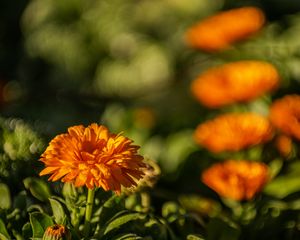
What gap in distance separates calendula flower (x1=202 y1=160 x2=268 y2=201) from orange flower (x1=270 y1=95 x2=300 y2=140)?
18 centimetres

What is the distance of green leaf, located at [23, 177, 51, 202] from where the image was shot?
1.49m

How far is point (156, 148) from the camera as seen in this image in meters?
2.19

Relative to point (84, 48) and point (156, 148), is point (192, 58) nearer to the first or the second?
point (84, 48)

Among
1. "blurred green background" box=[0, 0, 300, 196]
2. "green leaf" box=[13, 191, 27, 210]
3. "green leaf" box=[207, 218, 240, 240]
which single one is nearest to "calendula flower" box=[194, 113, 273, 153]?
"green leaf" box=[207, 218, 240, 240]

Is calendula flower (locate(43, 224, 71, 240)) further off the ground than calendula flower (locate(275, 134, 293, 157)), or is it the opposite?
calendula flower (locate(43, 224, 71, 240))

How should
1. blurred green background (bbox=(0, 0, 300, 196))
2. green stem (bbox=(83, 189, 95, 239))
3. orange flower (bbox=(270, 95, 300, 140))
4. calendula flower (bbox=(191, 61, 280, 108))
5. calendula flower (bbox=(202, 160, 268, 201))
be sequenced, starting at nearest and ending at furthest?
green stem (bbox=(83, 189, 95, 239))
calendula flower (bbox=(202, 160, 268, 201))
orange flower (bbox=(270, 95, 300, 140))
calendula flower (bbox=(191, 61, 280, 108))
blurred green background (bbox=(0, 0, 300, 196))

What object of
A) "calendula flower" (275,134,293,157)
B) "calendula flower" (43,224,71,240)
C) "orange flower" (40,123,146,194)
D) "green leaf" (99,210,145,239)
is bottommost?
"calendula flower" (275,134,293,157)

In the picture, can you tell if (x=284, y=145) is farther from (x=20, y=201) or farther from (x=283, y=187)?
(x=20, y=201)

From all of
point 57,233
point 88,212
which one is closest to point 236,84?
point 88,212

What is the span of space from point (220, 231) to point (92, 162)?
0.48m

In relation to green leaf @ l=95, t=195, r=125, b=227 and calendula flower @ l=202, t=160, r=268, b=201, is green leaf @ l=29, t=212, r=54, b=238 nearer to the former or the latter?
green leaf @ l=95, t=195, r=125, b=227

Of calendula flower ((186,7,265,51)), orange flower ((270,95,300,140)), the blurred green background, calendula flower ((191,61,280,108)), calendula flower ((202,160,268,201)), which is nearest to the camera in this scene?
calendula flower ((202,160,268,201))

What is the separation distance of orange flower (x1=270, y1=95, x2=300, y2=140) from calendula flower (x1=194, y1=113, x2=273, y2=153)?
0.14 feet

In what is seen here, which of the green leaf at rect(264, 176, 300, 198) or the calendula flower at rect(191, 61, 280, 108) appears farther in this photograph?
the calendula flower at rect(191, 61, 280, 108)
